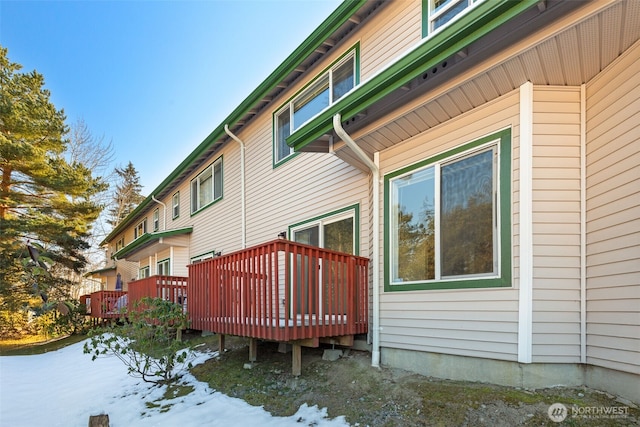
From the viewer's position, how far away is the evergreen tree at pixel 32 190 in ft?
49.1

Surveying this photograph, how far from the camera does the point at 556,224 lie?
3.60 m

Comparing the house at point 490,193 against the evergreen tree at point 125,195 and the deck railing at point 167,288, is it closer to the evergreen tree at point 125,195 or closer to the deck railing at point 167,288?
the deck railing at point 167,288

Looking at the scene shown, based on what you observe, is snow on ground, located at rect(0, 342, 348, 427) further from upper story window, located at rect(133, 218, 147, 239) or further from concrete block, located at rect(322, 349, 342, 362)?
upper story window, located at rect(133, 218, 147, 239)

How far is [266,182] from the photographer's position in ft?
28.5

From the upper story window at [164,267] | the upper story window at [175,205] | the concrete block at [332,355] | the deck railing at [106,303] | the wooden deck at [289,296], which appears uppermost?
the upper story window at [175,205]

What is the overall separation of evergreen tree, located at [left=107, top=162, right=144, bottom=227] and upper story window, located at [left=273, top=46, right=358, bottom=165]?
28.6 metres

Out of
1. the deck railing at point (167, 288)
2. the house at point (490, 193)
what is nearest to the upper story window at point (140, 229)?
the deck railing at point (167, 288)

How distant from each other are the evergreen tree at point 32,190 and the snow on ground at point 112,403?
8.25 metres

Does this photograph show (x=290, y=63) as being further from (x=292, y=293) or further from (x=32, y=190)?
(x=32, y=190)

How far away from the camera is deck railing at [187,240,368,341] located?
4539 millimetres

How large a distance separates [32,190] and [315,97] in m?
15.4

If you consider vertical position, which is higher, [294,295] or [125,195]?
[125,195]

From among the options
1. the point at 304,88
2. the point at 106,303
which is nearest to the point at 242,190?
the point at 304,88

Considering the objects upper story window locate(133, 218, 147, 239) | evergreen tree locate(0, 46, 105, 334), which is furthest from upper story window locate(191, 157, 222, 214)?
evergreen tree locate(0, 46, 105, 334)
